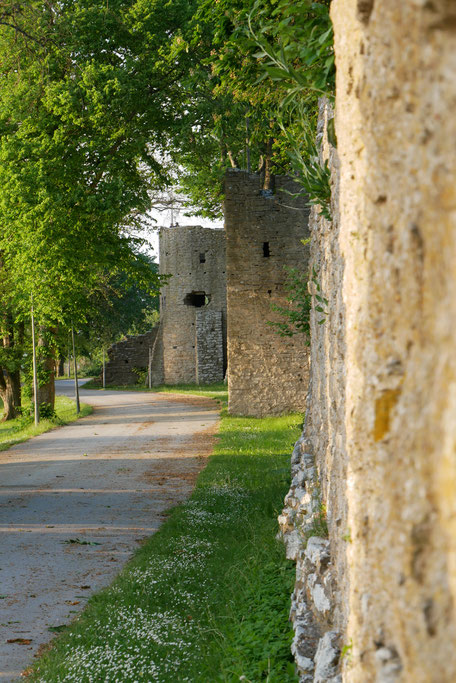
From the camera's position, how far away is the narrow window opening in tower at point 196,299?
114 ft

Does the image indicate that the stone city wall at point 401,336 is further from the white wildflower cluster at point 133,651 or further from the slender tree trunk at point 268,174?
the slender tree trunk at point 268,174

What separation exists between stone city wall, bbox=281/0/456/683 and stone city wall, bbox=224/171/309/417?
15.1m

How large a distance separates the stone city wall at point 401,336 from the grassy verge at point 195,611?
1804 millimetres

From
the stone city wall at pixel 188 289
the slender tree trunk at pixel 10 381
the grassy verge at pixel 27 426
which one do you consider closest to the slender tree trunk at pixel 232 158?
the slender tree trunk at pixel 10 381

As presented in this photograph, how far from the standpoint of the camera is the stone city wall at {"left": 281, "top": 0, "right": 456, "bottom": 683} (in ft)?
3.84

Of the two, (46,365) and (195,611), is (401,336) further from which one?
(46,365)

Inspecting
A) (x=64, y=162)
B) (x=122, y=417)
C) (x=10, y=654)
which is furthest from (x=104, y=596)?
(x=122, y=417)

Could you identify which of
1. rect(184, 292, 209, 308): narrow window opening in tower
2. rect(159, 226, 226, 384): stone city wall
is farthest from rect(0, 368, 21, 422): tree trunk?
rect(184, 292, 209, 308): narrow window opening in tower

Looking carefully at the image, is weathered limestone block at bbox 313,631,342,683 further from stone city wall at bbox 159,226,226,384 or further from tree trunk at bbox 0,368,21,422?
stone city wall at bbox 159,226,226,384

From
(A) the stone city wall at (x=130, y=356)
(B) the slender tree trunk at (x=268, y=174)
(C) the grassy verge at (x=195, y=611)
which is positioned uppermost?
Result: (B) the slender tree trunk at (x=268, y=174)

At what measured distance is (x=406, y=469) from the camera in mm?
1383

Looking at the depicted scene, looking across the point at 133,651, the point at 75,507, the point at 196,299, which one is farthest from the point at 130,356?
the point at 133,651

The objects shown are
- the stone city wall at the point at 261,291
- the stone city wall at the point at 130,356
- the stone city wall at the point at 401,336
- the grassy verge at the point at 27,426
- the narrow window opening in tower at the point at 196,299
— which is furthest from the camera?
the stone city wall at the point at 130,356

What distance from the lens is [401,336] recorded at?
1452mm
